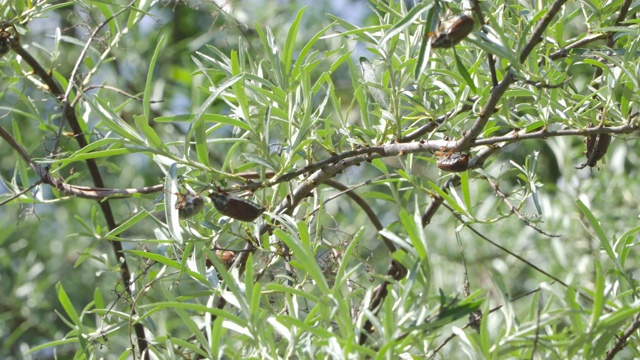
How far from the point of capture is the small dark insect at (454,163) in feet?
2.07

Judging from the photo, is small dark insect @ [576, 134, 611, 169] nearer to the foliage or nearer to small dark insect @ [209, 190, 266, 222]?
the foliage

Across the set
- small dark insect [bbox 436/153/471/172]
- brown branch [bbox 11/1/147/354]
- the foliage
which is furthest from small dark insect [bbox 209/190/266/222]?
brown branch [bbox 11/1/147/354]

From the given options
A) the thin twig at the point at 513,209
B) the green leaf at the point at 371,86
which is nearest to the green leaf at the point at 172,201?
the green leaf at the point at 371,86

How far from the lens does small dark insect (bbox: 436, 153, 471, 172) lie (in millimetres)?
631

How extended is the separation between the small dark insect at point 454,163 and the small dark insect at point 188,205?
19 cm

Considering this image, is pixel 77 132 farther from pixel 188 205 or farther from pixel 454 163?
pixel 454 163

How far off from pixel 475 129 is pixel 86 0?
418mm

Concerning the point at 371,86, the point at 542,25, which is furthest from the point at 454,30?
the point at 371,86

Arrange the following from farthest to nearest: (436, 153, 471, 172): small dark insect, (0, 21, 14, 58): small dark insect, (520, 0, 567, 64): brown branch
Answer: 1. (0, 21, 14, 58): small dark insect
2. (436, 153, 471, 172): small dark insect
3. (520, 0, 567, 64): brown branch

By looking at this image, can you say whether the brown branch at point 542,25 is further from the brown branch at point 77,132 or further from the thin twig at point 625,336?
the brown branch at point 77,132

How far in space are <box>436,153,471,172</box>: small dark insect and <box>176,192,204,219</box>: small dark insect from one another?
0.62 ft

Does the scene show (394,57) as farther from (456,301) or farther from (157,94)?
(157,94)

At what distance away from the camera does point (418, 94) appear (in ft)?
2.21

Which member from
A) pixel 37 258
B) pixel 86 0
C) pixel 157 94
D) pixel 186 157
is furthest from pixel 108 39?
pixel 37 258
